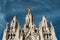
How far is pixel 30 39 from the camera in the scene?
41.9m

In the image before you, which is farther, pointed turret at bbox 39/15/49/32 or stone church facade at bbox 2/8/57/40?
pointed turret at bbox 39/15/49/32

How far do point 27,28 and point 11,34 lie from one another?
3280 millimetres

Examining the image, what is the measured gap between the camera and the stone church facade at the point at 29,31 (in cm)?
4125

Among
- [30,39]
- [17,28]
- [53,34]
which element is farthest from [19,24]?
[53,34]

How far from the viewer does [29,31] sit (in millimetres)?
42625

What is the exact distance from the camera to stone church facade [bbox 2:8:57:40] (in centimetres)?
4125

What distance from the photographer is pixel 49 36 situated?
4200 cm

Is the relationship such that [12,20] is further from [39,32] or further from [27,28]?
[39,32]

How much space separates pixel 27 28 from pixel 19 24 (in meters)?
1.69

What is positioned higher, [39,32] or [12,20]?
[12,20]

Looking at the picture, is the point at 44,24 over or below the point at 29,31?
over

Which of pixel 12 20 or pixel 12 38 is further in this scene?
pixel 12 20

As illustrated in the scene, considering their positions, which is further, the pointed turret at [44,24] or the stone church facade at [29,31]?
the pointed turret at [44,24]

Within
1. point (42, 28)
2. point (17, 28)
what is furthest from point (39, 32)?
point (17, 28)
